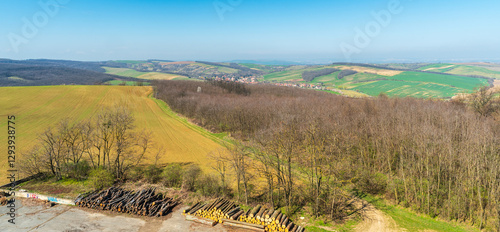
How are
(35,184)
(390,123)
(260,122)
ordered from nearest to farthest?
(35,184)
(390,123)
(260,122)

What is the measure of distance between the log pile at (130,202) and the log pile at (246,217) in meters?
2.60

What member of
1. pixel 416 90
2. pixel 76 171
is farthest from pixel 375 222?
pixel 416 90

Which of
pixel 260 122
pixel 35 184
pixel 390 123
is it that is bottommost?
pixel 35 184

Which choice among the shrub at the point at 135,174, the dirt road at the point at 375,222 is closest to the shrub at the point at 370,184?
the dirt road at the point at 375,222

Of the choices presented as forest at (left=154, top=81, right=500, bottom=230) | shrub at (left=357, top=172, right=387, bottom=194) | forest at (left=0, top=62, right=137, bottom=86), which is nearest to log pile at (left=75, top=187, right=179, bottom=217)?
forest at (left=154, top=81, right=500, bottom=230)

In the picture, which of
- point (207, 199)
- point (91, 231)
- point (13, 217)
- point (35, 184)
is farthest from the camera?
point (35, 184)

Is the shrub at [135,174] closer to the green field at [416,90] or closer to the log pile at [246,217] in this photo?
the log pile at [246,217]

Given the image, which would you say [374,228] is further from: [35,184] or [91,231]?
[35,184]

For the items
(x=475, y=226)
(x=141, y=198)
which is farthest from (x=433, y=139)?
(x=141, y=198)

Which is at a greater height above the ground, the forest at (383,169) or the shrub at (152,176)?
the forest at (383,169)

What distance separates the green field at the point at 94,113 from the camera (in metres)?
40.8

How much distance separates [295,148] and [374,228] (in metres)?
9.49

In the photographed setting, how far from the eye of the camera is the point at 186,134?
172ft

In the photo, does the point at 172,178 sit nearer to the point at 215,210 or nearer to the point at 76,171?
the point at 215,210
